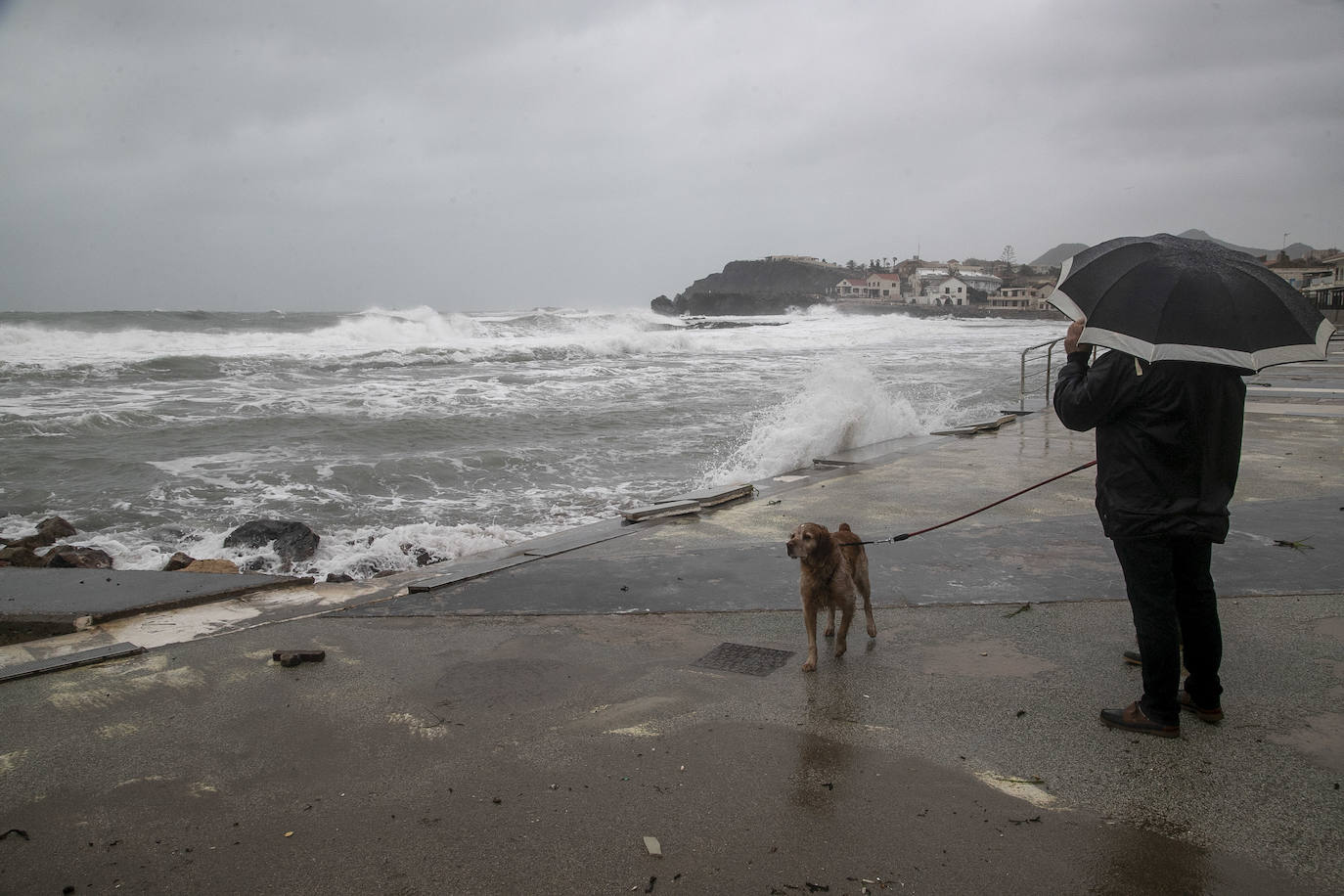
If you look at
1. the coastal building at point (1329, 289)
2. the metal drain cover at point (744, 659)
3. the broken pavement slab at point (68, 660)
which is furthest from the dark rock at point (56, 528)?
the coastal building at point (1329, 289)

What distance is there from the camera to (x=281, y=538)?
7797mm

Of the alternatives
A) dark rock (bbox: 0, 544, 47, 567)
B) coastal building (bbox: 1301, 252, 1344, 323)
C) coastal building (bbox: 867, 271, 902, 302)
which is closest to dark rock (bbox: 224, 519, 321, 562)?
dark rock (bbox: 0, 544, 47, 567)

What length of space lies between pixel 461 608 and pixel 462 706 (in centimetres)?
138

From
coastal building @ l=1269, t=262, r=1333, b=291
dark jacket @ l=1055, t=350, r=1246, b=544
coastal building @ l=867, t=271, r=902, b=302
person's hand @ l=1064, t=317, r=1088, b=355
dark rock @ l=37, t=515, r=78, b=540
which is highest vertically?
coastal building @ l=867, t=271, r=902, b=302

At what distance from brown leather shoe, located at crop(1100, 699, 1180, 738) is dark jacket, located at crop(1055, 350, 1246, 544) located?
695mm

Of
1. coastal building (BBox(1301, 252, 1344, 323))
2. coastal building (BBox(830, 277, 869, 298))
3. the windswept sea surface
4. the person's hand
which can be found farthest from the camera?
coastal building (BBox(830, 277, 869, 298))

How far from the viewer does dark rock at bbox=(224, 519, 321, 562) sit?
7629 mm

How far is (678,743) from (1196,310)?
2438 mm

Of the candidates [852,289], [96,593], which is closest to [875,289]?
[852,289]

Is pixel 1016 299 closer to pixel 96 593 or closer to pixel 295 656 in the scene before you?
pixel 96 593

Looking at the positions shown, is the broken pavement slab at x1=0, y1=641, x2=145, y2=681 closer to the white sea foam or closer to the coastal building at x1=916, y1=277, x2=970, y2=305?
the white sea foam

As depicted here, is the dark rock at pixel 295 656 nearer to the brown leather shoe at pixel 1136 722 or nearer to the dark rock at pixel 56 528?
the brown leather shoe at pixel 1136 722

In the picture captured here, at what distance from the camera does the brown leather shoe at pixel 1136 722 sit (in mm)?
3250

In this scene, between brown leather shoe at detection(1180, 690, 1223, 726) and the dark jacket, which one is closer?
the dark jacket
